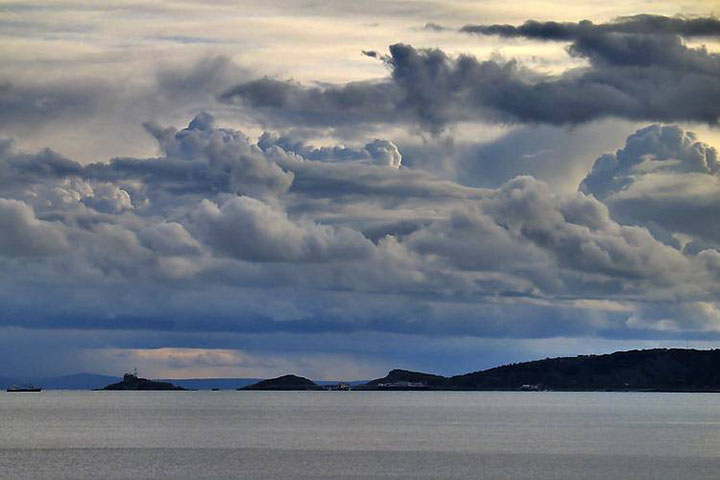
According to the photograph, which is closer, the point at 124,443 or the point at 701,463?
the point at 701,463

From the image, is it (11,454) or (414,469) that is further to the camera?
(11,454)

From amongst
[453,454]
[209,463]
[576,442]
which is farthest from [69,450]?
[576,442]

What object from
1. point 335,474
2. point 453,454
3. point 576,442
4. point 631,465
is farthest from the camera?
point 576,442

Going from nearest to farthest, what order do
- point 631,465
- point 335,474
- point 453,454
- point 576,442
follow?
point 335,474 → point 631,465 → point 453,454 → point 576,442

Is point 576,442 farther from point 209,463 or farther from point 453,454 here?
point 209,463

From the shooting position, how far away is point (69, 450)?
180 metres

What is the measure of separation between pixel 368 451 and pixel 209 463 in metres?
29.4

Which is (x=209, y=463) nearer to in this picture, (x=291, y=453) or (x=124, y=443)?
(x=291, y=453)

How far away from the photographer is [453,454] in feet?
564

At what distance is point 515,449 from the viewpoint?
183 metres

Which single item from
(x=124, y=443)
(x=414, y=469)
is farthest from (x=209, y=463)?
(x=124, y=443)

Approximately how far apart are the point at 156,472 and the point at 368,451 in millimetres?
42906

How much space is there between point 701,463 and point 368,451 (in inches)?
1934

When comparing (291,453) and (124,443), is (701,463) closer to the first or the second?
(291,453)
